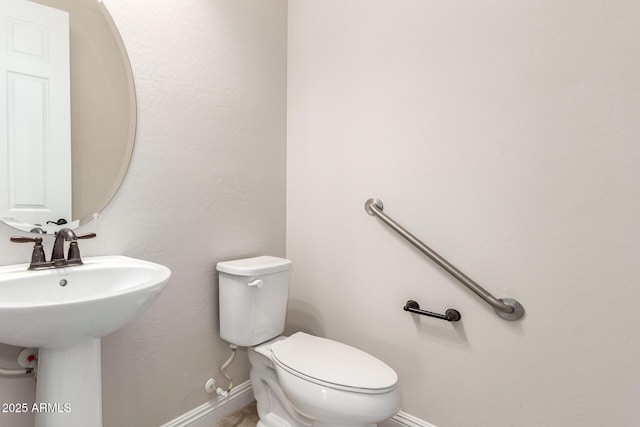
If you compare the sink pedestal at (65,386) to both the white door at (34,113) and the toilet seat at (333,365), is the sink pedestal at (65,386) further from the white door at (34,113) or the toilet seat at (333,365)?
the toilet seat at (333,365)

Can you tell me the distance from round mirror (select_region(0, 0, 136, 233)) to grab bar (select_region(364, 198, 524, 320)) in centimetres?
108

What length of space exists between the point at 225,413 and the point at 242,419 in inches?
3.4

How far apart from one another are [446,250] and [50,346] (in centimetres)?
129

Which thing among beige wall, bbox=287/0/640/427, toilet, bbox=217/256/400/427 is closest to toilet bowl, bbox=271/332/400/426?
toilet, bbox=217/256/400/427

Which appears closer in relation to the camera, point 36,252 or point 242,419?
point 36,252

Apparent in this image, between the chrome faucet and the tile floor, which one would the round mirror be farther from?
the tile floor

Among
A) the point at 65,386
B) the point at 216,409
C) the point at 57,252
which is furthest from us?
the point at 216,409

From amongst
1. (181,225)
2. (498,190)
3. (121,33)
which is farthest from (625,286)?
(121,33)

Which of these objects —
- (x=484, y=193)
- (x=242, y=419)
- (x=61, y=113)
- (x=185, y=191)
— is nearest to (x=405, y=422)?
(x=242, y=419)

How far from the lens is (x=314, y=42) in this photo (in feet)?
5.47

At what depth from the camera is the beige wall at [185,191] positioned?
3.81ft

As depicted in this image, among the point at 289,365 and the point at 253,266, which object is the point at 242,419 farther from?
the point at 253,266

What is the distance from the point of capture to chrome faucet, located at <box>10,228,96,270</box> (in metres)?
0.93

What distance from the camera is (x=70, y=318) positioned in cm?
71
